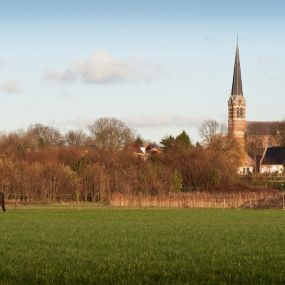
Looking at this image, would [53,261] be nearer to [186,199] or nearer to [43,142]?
[186,199]

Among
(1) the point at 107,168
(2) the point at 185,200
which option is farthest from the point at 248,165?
(2) the point at 185,200

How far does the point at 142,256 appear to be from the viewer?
20.2 m

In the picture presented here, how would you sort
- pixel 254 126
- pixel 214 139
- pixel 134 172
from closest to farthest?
1. pixel 134 172
2. pixel 214 139
3. pixel 254 126

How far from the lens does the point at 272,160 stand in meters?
151

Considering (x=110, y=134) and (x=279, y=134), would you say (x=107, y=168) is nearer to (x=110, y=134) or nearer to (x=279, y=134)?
(x=110, y=134)

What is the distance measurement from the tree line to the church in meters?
35.2

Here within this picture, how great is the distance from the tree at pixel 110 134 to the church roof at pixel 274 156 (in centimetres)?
3449

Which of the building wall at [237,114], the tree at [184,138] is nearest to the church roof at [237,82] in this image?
the building wall at [237,114]

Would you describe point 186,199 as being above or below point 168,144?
below

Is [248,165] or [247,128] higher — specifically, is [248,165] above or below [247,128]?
below

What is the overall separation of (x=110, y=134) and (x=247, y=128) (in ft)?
224

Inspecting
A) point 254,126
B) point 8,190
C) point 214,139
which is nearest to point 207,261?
point 8,190

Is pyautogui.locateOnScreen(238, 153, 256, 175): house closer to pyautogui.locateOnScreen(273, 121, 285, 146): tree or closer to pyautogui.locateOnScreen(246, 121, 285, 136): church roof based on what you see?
pyautogui.locateOnScreen(273, 121, 285, 146): tree

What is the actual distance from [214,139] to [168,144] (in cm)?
1784
